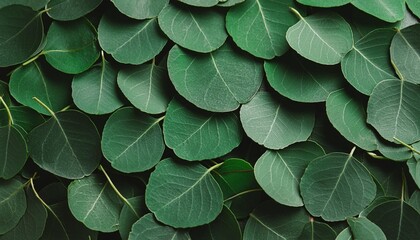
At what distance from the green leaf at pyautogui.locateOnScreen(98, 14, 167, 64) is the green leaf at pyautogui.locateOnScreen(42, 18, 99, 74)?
0.02 metres

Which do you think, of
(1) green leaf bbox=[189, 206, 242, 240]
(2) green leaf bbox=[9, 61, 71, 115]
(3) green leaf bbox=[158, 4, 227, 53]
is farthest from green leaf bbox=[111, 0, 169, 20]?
(1) green leaf bbox=[189, 206, 242, 240]

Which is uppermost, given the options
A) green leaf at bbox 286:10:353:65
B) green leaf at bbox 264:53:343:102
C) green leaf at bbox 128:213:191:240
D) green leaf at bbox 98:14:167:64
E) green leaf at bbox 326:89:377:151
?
green leaf at bbox 98:14:167:64

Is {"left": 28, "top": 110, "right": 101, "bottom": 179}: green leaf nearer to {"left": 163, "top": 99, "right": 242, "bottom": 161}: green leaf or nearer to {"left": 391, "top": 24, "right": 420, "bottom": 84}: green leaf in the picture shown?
{"left": 163, "top": 99, "right": 242, "bottom": 161}: green leaf

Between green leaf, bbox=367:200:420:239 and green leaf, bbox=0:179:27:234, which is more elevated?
green leaf, bbox=0:179:27:234

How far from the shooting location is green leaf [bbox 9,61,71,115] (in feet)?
2.02

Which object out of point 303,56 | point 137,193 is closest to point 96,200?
point 137,193

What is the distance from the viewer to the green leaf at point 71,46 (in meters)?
0.60

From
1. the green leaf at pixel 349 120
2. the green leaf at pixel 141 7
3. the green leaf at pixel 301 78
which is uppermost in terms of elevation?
the green leaf at pixel 141 7

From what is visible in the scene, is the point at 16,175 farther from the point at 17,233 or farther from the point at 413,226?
the point at 413,226

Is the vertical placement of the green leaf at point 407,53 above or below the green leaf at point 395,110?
above

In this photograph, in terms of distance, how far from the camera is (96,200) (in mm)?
616

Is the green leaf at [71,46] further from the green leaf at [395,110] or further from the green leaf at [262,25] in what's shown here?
the green leaf at [395,110]

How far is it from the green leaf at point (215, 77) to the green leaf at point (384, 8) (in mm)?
117

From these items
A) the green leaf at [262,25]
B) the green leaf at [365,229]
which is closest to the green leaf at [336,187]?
the green leaf at [365,229]
